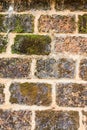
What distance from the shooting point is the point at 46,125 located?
118 inches

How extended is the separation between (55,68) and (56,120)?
1.26ft

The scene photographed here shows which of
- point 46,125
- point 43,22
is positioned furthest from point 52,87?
point 43,22

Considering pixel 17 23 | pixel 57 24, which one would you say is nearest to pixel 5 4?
pixel 17 23

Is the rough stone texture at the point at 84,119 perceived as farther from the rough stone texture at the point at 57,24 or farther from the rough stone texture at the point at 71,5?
the rough stone texture at the point at 71,5

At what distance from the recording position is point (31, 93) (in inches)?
120

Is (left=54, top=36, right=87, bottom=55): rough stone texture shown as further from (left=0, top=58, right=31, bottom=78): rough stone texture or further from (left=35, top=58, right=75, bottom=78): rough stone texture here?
(left=0, top=58, right=31, bottom=78): rough stone texture

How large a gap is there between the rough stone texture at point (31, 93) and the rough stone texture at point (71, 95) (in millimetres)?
81

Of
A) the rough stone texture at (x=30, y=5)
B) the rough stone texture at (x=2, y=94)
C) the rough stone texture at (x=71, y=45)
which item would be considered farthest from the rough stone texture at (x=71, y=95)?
the rough stone texture at (x=30, y=5)

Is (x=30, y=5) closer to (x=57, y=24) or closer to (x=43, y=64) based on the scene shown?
(x=57, y=24)

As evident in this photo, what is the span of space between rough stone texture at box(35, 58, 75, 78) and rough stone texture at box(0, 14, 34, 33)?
28 centimetres

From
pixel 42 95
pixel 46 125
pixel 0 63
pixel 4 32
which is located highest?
pixel 4 32

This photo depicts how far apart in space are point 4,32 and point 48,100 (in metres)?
0.62

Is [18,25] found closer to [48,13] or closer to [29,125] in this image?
[48,13]

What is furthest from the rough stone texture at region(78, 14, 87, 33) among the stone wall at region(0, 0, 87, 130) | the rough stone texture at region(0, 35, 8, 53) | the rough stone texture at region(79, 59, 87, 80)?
the rough stone texture at region(0, 35, 8, 53)
